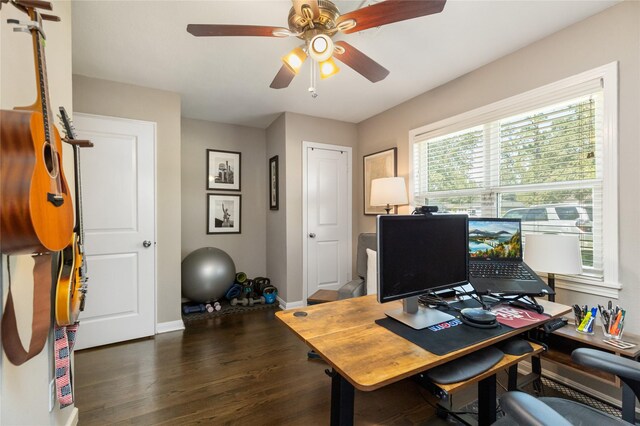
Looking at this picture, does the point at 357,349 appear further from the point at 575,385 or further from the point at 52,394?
the point at 575,385

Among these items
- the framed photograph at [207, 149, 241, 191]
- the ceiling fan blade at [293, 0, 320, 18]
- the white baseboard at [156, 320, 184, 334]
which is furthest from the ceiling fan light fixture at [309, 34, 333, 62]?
the white baseboard at [156, 320, 184, 334]

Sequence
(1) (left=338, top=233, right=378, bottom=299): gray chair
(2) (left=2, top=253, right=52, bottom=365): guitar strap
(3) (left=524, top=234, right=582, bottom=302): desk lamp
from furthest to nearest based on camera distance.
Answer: (1) (left=338, top=233, right=378, bottom=299): gray chair < (3) (left=524, top=234, right=582, bottom=302): desk lamp < (2) (left=2, top=253, right=52, bottom=365): guitar strap

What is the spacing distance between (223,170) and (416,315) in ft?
11.8

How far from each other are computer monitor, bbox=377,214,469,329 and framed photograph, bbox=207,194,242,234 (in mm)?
3331

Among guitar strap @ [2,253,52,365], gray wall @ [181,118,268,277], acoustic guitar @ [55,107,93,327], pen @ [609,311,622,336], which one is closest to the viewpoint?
guitar strap @ [2,253,52,365]

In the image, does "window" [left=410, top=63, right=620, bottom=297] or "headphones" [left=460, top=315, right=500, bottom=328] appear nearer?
"headphones" [left=460, top=315, right=500, bottom=328]

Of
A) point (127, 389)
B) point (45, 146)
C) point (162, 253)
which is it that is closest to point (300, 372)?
point (127, 389)

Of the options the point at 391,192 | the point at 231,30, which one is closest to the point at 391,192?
the point at 391,192

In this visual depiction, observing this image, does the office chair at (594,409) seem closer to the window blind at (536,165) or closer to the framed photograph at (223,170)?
the window blind at (536,165)

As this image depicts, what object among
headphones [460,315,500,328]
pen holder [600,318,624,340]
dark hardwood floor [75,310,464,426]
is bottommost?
dark hardwood floor [75,310,464,426]

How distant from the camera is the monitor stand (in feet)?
3.92

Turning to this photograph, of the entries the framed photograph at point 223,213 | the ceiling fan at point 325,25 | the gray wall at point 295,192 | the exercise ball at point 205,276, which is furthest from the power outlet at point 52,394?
the framed photograph at point 223,213

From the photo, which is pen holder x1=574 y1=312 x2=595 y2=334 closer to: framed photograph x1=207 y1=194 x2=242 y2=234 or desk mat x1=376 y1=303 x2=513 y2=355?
desk mat x1=376 y1=303 x2=513 y2=355

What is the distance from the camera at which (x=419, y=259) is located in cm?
122
